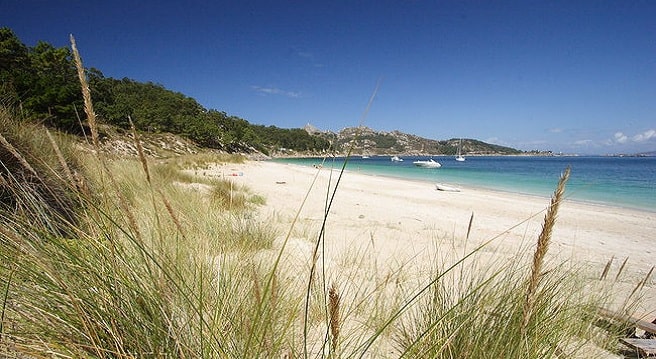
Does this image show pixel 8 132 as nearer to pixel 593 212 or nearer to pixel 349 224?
pixel 349 224

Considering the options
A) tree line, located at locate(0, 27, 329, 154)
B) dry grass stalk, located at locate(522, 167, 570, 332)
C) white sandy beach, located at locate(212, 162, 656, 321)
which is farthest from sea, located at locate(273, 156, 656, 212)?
tree line, located at locate(0, 27, 329, 154)

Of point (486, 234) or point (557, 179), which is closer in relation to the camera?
point (486, 234)

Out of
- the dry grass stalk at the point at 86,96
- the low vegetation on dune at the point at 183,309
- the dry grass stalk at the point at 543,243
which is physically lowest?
the low vegetation on dune at the point at 183,309

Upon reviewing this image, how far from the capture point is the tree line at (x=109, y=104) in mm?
7766

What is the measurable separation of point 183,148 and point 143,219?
4544 cm

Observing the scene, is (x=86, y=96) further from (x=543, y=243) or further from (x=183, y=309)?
(x=543, y=243)

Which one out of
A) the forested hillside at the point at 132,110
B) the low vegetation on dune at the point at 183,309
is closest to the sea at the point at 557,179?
the low vegetation on dune at the point at 183,309

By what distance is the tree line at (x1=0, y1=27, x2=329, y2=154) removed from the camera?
7.77m

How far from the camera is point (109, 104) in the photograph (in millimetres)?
12195

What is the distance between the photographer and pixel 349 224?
6.25 meters

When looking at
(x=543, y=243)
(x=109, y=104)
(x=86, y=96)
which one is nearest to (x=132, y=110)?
(x=109, y=104)

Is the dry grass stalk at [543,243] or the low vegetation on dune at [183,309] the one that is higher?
the dry grass stalk at [543,243]

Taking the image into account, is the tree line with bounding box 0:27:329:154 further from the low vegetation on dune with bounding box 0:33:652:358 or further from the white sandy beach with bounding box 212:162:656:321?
the white sandy beach with bounding box 212:162:656:321

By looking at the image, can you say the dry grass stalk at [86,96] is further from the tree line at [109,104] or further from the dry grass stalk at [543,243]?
the dry grass stalk at [543,243]
